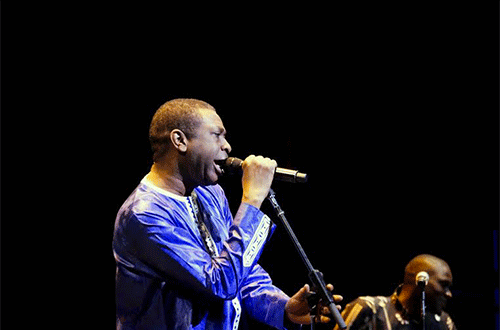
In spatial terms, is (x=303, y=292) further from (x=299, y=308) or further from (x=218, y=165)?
(x=218, y=165)

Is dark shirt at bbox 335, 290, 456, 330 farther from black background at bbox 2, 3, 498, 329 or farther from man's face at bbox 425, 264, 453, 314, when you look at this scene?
black background at bbox 2, 3, 498, 329

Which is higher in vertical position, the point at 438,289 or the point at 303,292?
the point at 303,292

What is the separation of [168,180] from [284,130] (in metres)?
2.42

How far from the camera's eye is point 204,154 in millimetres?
2461

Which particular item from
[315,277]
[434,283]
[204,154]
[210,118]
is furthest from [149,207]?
[434,283]

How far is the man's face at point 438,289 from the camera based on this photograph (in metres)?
4.37

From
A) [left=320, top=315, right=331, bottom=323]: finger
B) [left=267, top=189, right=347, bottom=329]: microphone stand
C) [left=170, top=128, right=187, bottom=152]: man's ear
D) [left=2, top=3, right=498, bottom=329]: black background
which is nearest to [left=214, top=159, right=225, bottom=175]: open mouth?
[left=170, top=128, right=187, bottom=152]: man's ear

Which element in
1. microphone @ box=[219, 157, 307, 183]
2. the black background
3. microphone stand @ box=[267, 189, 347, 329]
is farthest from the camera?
the black background

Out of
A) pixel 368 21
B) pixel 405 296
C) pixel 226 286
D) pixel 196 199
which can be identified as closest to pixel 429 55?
pixel 368 21

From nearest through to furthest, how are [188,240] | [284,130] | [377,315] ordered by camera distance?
[188,240], [377,315], [284,130]

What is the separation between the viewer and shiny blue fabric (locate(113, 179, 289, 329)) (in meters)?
2.19

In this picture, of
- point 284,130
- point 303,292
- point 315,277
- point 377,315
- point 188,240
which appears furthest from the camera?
point 284,130

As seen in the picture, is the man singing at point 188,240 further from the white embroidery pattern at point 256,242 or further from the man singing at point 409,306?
the man singing at point 409,306

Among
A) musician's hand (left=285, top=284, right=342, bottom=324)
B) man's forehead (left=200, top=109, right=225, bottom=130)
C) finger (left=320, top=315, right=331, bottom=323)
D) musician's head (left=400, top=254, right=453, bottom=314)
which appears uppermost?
man's forehead (left=200, top=109, right=225, bottom=130)
